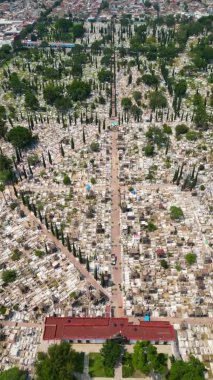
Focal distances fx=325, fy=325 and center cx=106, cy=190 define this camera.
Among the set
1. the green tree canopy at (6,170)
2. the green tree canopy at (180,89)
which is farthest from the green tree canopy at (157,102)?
the green tree canopy at (6,170)

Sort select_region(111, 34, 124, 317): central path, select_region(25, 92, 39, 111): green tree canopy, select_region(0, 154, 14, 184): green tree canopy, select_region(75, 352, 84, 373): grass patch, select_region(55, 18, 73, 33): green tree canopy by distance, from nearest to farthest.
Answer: select_region(75, 352, 84, 373): grass patch < select_region(111, 34, 124, 317): central path < select_region(0, 154, 14, 184): green tree canopy < select_region(25, 92, 39, 111): green tree canopy < select_region(55, 18, 73, 33): green tree canopy

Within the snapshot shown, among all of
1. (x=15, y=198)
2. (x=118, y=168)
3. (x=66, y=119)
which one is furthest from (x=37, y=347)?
(x=66, y=119)

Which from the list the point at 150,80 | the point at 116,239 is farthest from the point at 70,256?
the point at 150,80

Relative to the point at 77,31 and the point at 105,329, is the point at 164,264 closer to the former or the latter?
the point at 105,329

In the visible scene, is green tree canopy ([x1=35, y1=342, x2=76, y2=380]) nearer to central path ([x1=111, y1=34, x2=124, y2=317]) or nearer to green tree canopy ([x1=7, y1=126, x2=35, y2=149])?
central path ([x1=111, y1=34, x2=124, y2=317])

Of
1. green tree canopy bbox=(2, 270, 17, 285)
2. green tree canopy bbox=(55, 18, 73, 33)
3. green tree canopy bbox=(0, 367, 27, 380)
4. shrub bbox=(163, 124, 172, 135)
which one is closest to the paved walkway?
green tree canopy bbox=(2, 270, 17, 285)

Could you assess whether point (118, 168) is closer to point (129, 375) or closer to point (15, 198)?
point (15, 198)
